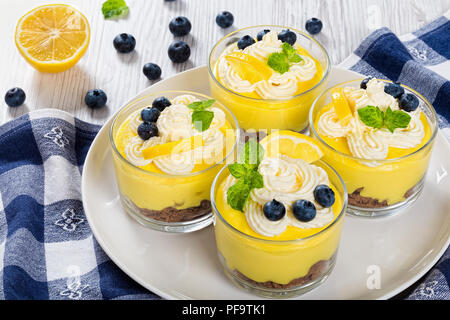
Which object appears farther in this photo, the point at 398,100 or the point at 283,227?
the point at 398,100

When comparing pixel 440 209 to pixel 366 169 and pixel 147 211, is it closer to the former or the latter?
pixel 366 169

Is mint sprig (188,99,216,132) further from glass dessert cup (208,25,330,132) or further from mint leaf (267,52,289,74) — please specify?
mint leaf (267,52,289,74)

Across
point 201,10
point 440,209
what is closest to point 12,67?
point 201,10

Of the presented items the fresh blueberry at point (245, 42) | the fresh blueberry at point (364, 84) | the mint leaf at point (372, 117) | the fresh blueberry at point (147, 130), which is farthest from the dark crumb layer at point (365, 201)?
the fresh blueberry at point (245, 42)

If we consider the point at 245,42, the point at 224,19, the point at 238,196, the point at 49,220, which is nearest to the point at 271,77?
the point at 245,42
